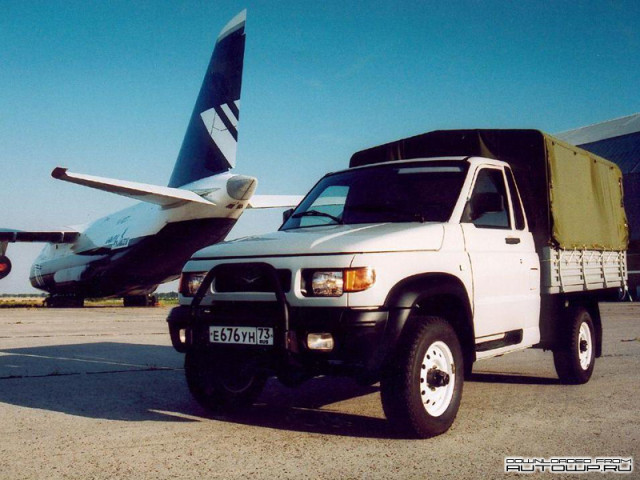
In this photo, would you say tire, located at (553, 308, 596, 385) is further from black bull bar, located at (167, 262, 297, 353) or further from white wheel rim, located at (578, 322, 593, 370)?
black bull bar, located at (167, 262, 297, 353)

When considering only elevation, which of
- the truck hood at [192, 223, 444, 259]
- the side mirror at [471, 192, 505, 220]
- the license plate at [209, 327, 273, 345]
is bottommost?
the license plate at [209, 327, 273, 345]

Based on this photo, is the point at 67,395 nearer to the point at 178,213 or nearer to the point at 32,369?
the point at 32,369

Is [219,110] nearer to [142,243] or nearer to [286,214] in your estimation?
[142,243]

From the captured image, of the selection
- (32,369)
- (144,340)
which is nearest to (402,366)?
(32,369)

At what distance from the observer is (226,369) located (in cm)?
554

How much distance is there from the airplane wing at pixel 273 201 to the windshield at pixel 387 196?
1699 cm

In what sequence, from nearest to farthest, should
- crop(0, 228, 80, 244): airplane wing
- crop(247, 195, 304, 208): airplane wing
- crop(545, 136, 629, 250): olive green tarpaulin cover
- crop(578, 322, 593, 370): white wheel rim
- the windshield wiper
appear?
the windshield wiper < crop(545, 136, 629, 250): olive green tarpaulin cover < crop(578, 322, 593, 370): white wheel rim < crop(247, 195, 304, 208): airplane wing < crop(0, 228, 80, 244): airplane wing

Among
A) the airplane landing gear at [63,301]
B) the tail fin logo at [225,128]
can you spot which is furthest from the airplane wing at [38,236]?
the tail fin logo at [225,128]

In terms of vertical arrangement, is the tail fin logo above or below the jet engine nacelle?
above

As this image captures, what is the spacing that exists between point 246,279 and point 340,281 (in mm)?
836

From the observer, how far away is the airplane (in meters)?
20.4

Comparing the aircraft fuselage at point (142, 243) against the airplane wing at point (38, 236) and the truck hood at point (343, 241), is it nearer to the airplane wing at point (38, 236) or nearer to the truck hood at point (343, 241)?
the airplane wing at point (38, 236)

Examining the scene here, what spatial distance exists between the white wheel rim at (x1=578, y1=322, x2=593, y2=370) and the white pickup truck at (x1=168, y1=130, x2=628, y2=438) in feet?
0.08

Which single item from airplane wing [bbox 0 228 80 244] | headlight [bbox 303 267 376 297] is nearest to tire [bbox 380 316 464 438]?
headlight [bbox 303 267 376 297]
